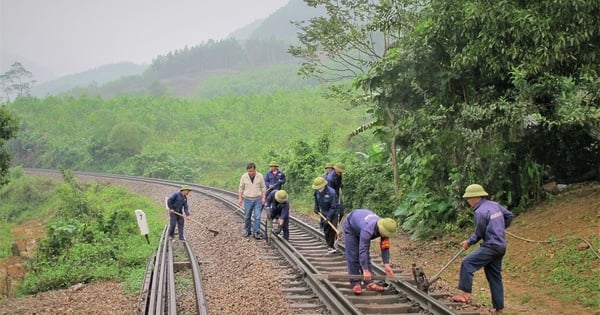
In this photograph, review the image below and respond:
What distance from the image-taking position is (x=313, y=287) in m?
8.34

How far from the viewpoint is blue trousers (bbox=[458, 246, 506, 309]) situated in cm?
670

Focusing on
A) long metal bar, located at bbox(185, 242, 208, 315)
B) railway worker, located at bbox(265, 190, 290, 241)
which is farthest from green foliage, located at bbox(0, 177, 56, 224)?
long metal bar, located at bbox(185, 242, 208, 315)

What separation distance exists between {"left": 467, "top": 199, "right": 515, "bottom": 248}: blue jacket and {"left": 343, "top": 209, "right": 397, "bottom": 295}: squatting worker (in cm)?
105

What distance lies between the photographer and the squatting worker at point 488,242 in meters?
6.64

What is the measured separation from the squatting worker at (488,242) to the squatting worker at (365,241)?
3.31 ft

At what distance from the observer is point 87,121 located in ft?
191

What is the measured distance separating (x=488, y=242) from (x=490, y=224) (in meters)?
0.22

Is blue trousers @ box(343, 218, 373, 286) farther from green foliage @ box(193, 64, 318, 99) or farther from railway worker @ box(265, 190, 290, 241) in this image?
green foliage @ box(193, 64, 318, 99)

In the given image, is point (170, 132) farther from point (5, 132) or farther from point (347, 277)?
point (347, 277)

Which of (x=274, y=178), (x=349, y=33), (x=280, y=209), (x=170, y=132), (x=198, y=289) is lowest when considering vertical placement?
(x=198, y=289)

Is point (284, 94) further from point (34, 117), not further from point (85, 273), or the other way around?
point (85, 273)

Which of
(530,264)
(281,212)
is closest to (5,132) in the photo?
(281,212)

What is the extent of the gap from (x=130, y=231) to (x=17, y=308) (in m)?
7.68

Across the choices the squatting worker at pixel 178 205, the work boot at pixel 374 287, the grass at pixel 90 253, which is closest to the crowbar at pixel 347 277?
the work boot at pixel 374 287
